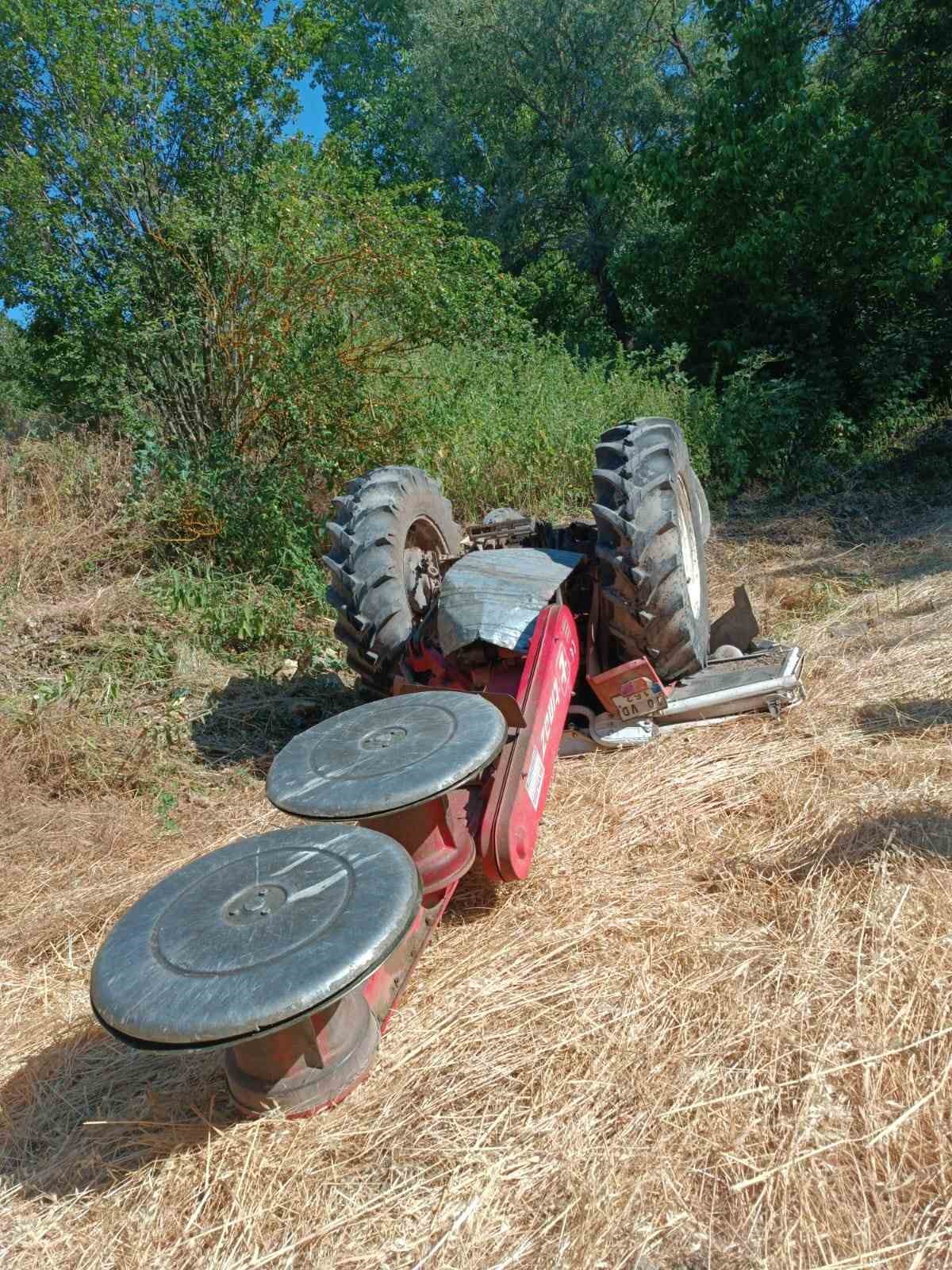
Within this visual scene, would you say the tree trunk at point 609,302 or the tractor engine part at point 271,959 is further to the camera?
the tree trunk at point 609,302

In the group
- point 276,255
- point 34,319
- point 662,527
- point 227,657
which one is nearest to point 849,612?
point 662,527

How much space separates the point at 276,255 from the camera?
6.12 metres

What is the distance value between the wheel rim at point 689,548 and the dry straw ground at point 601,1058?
767mm

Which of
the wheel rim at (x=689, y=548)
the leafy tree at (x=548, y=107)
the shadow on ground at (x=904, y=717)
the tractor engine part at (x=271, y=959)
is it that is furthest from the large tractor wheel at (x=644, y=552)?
the leafy tree at (x=548, y=107)

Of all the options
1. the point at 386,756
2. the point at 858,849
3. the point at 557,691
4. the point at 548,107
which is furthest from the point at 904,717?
the point at 548,107

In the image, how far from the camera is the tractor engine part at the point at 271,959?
1.61 m

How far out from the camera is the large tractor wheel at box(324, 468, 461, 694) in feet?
12.6

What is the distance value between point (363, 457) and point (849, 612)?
3.35 metres

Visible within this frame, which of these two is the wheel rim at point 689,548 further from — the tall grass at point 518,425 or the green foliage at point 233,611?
the tall grass at point 518,425

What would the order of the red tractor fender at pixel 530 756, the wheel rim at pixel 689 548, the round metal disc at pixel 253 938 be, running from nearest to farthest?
the round metal disc at pixel 253 938, the red tractor fender at pixel 530 756, the wheel rim at pixel 689 548

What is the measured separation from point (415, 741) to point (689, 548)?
2.35 metres

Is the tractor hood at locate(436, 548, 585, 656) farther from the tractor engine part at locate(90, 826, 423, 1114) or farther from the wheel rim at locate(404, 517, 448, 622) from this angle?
the tractor engine part at locate(90, 826, 423, 1114)

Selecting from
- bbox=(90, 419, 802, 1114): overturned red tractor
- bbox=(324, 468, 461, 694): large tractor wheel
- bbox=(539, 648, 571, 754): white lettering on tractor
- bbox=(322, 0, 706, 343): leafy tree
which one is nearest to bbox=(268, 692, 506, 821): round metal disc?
bbox=(90, 419, 802, 1114): overturned red tractor

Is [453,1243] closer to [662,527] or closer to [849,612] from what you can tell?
[662,527]
